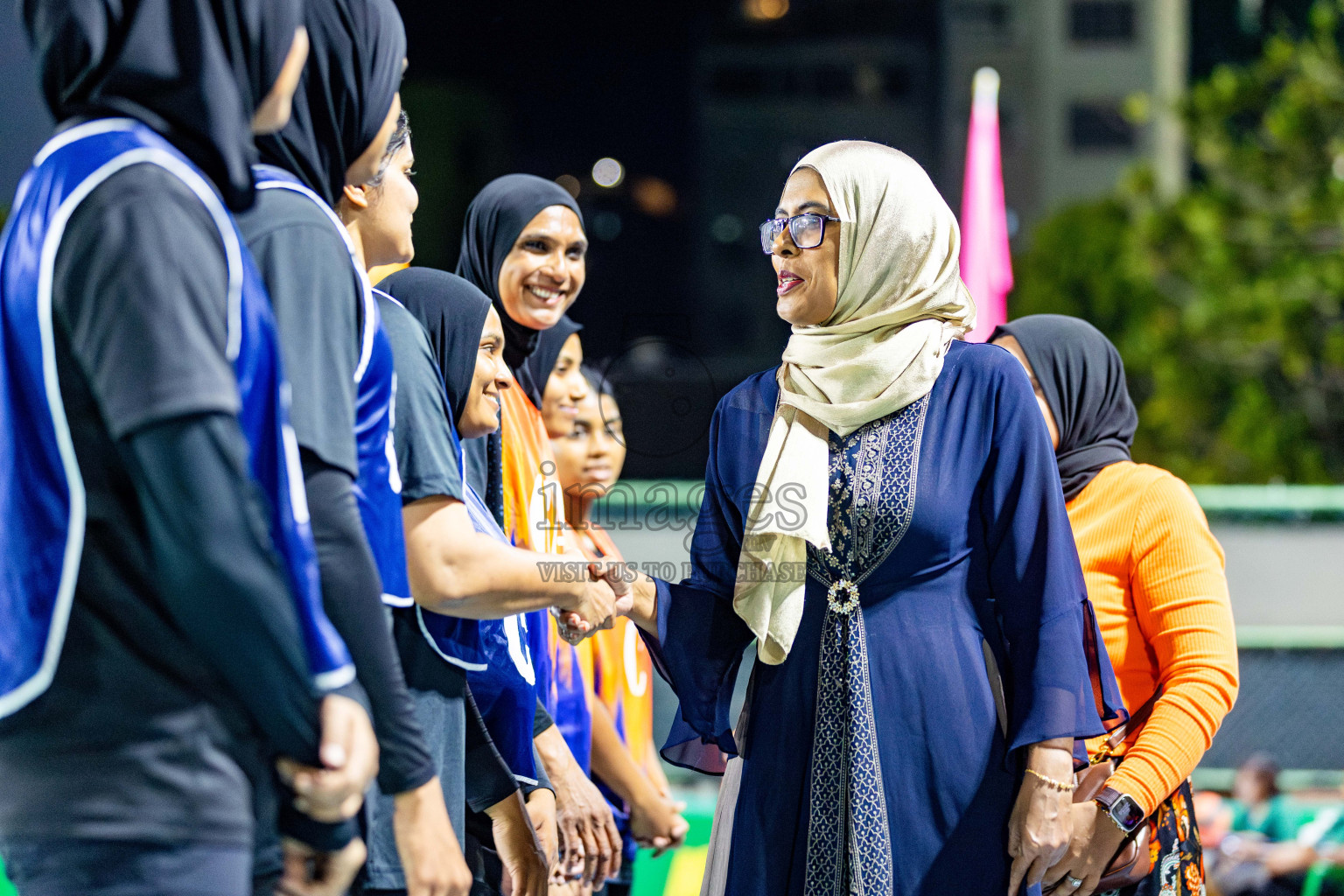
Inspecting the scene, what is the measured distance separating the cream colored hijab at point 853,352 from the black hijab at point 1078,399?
0.56 m

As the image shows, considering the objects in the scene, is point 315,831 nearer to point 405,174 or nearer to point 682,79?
point 405,174

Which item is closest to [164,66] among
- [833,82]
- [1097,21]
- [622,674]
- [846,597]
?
[846,597]

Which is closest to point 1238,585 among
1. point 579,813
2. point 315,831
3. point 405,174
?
point 579,813

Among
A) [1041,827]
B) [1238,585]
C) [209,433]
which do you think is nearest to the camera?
[209,433]

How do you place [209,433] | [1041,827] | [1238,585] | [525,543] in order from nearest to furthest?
[209,433], [1041,827], [525,543], [1238,585]

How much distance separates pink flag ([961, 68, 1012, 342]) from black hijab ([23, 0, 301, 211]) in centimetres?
1347

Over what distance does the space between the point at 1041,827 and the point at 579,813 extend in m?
1.01

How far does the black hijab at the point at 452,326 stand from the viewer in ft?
7.05

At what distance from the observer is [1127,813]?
2270 mm

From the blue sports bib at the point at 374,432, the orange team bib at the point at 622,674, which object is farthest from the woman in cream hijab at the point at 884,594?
the orange team bib at the point at 622,674

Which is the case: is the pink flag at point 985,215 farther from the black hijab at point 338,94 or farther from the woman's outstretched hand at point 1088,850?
the black hijab at point 338,94

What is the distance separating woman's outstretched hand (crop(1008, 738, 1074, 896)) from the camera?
6.69 ft

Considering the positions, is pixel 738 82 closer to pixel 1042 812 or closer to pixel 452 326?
pixel 452 326

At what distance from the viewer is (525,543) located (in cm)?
267
